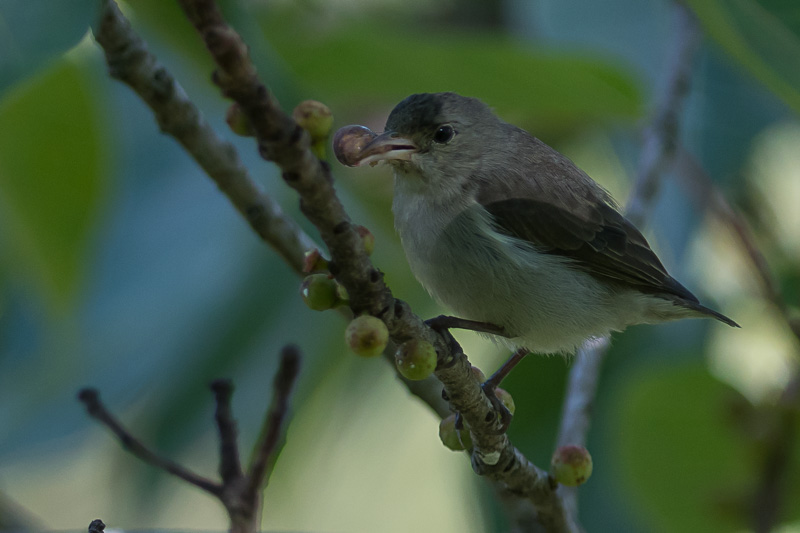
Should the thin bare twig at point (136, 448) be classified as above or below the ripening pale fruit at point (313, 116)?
below

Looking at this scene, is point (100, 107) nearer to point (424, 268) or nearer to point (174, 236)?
point (174, 236)

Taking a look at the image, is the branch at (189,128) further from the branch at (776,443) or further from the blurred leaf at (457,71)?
the branch at (776,443)

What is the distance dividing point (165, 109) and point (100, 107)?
3.22 feet

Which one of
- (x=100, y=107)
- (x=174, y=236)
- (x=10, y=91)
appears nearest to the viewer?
(x=10, y=91)

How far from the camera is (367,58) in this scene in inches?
124

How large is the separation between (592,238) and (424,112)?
2.19 ft

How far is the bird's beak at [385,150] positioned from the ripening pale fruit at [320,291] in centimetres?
23

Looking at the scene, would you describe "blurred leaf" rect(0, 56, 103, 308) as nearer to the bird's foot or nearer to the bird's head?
the bird's head

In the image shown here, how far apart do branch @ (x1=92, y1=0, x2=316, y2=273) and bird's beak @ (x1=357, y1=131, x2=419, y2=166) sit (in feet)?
1.08

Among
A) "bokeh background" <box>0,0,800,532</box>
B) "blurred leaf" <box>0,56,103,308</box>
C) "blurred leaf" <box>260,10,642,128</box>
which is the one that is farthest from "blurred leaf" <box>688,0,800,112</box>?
"blurred leaf" <box>0,56,103,308</box>

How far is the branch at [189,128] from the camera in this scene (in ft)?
5.99

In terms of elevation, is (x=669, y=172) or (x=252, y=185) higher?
(x=669, y=172)

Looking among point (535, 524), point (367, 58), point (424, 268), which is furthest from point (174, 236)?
point (535, 524)

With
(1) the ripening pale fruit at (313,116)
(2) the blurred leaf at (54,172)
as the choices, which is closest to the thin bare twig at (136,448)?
(2) the blurred leaf at (54,172)
